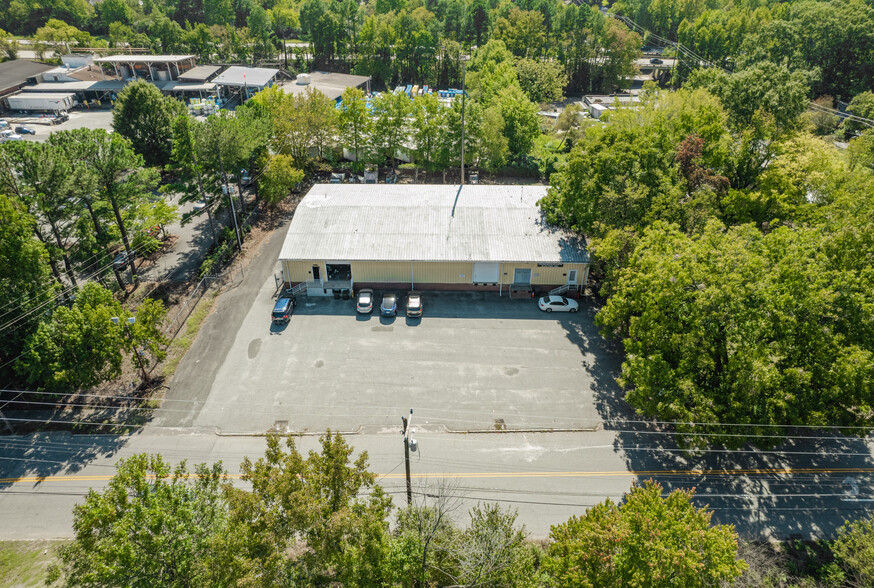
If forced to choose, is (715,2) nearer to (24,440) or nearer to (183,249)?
(183,249)

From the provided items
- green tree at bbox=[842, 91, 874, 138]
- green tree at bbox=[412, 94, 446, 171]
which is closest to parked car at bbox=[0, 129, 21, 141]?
green tree at bbox=[412, 94, 446, 171]

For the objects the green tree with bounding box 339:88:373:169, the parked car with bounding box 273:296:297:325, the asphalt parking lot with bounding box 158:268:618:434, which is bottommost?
the asphalt parking lot with bounding box 158:268:618:434

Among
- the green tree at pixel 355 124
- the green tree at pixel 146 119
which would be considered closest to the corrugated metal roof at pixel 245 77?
the green tree at pixel 146 119

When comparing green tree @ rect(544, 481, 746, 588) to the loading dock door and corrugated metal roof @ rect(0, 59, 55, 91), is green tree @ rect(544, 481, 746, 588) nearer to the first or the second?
the loading dock door

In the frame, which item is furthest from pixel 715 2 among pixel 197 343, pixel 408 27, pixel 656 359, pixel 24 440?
pixel 24 440

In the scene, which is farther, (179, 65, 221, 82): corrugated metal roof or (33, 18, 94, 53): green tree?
(33, 18, 94, 53): green tree

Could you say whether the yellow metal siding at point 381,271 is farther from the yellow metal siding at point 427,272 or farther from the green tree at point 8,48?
the green tree at point 8,48
